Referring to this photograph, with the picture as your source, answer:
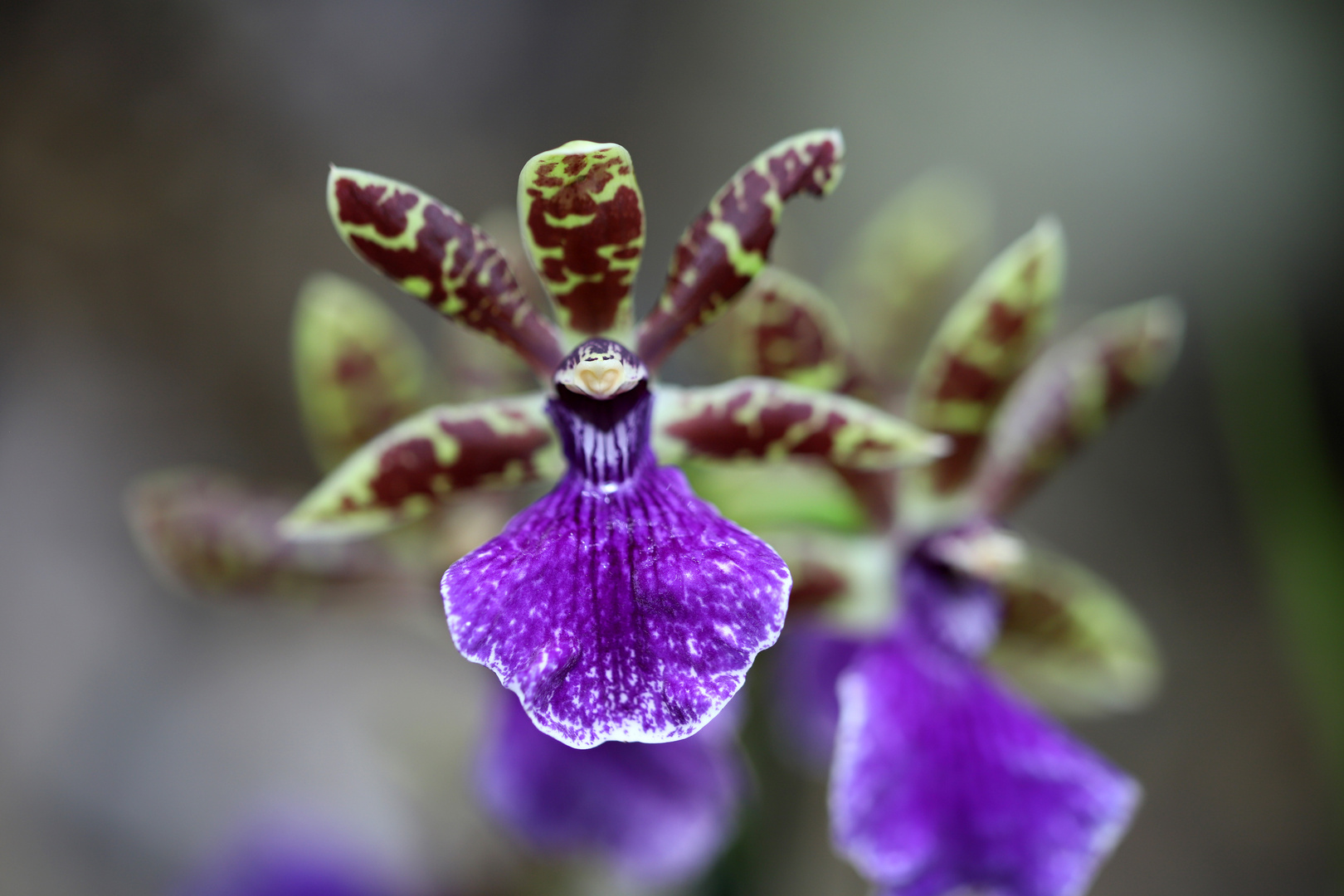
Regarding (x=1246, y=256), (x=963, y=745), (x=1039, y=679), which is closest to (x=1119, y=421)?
(x=1246, y=256)

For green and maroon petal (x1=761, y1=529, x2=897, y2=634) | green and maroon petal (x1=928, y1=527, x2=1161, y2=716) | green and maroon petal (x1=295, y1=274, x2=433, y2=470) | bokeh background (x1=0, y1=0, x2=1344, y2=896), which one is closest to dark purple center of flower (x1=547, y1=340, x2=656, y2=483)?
green and maroon petal (x1=761, y1=529, x2=897, y2=634)

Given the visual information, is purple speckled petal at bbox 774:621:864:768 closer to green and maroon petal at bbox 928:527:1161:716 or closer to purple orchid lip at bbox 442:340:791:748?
green and maroon petal at bbox 928:527:1161:716

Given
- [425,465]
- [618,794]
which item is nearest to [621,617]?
[425,465]

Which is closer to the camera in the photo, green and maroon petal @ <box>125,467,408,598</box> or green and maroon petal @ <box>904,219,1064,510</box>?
green and maroon petal @ <box>904,219,1064,510</box>

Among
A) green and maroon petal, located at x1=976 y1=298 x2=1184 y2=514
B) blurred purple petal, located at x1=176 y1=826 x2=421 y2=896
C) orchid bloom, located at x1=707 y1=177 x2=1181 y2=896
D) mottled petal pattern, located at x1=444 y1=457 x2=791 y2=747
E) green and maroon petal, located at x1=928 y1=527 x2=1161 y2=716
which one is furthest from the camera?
blurred purple petal, located at x1=176 y1=826 x2=421 y2=896

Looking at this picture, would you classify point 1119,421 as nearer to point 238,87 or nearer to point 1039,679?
point 1039,679

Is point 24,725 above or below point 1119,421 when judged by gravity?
below
